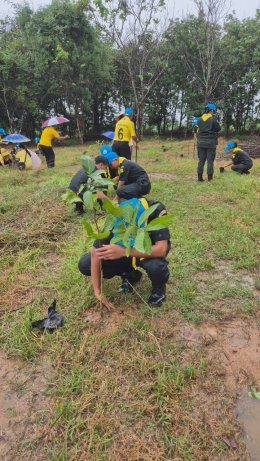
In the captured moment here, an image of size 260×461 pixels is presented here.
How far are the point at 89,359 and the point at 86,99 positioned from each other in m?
16.2

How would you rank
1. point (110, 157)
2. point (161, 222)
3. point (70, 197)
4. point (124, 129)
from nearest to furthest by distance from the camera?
point (161, 222), point (70, 197), point (110, 157), point (124, 129)

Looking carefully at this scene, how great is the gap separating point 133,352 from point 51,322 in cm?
71

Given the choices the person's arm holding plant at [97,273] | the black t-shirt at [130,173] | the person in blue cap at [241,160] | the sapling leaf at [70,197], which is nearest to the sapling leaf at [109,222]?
the sapling leaf at [70,197]

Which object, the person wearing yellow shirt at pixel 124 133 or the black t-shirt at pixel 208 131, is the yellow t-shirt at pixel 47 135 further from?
Answer: the black t-shirt at pixel 208 131

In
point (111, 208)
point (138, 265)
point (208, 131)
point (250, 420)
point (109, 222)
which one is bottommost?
point (250, 420)

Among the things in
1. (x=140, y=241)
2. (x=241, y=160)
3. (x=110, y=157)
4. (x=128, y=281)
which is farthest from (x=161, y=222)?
(x=241, y=160)

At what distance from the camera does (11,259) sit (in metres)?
3.77

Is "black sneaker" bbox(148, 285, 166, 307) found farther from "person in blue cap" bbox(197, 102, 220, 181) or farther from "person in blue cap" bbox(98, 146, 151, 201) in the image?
"person in blue cap" bbox(197, 102, 220, 181)

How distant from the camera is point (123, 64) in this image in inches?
683

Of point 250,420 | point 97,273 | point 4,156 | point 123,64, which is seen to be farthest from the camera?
point 123,64

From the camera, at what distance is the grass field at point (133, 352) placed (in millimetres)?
1750

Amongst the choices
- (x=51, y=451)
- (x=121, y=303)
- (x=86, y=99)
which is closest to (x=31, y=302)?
(x=121, y=303)

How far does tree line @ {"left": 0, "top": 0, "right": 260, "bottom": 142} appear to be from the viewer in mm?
13625

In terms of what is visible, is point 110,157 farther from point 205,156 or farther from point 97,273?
point 205,156
